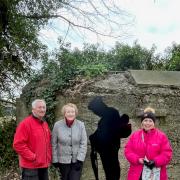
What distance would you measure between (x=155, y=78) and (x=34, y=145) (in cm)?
264

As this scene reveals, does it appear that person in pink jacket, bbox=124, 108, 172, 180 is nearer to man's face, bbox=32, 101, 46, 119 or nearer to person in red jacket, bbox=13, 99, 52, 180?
person in red jacket, bbox=13, 99, 52, 180

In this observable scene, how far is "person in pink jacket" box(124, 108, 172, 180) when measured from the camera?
18.2 ft

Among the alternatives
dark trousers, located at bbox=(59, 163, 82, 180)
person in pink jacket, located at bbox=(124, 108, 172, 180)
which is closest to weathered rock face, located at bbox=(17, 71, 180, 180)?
dark trousers, located at bbox=(59, 163, 82, 180)

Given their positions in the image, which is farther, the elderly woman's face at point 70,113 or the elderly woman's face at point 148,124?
the elderly woman's face at point 70,113

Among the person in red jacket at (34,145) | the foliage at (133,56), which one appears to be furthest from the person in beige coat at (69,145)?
the foliage at (133,56)

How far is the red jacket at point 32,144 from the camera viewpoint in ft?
18.6

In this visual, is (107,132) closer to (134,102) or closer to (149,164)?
(134,102)

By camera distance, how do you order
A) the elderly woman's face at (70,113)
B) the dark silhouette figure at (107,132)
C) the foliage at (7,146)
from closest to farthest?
the elderly woman's face at (70,113) → the dark silhouette figure at (107,132) → the foliage at (7,146)

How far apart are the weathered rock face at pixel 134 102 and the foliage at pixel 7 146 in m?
2.87

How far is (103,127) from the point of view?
6879 millimetres

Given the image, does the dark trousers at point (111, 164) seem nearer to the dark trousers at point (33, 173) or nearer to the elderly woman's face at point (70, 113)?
the elderly woman's face at point (70, 113)

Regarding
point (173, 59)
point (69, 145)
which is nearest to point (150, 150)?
point (69, 145)

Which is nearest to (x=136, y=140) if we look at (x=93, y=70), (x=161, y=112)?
(x=161, y=112)

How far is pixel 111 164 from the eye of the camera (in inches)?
272
